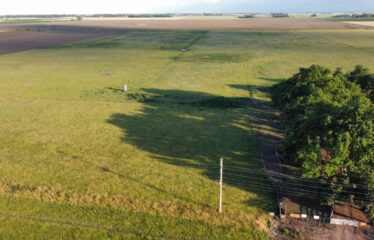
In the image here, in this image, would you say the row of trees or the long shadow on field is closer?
the row of trees

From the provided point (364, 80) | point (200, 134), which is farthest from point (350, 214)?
point (364, 80)

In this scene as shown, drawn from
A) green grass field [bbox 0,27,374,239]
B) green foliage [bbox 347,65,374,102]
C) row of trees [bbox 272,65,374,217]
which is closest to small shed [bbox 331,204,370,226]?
row of trees [bbox 272,65,374,217]

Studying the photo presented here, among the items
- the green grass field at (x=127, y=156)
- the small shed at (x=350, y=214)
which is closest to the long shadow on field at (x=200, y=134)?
the green grass field at (x=127, y=156)

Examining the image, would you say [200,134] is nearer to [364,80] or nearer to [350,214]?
[350,214]

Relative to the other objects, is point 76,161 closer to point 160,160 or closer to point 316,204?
point 160,160

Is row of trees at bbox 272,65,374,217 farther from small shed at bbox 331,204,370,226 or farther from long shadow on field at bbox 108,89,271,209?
long shadow on field at bbox 108,89,271,209

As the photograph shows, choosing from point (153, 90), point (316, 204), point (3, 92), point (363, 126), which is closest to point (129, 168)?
point (316, 204)
